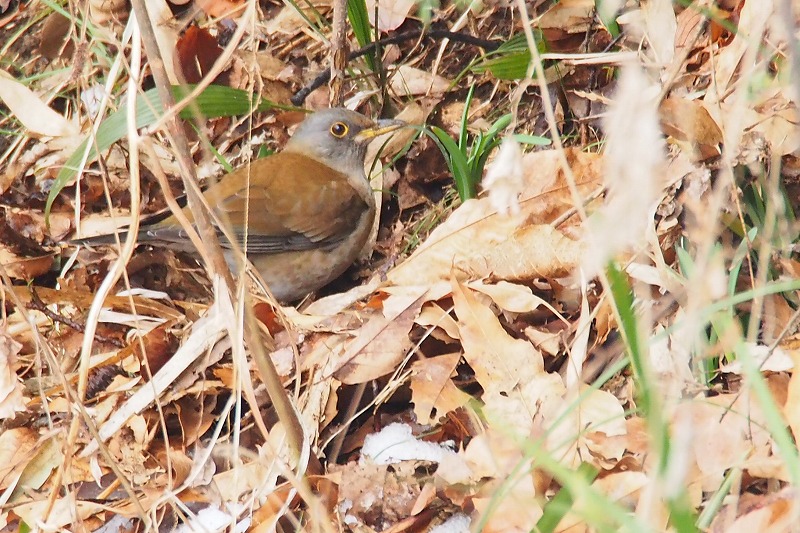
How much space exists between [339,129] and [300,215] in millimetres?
596

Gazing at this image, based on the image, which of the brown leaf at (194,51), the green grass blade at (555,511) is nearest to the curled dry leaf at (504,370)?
the green grass blade at (555,511)

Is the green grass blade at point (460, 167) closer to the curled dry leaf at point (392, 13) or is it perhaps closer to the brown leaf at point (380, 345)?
the brown leaf at point (380, 345)

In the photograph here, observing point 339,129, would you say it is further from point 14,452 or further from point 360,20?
point 14,452

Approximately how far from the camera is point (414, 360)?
3.42 meters

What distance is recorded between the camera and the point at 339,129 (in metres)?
5.11

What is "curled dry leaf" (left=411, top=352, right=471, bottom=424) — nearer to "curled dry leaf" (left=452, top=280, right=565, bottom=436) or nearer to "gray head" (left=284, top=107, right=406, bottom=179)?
"curled dry leaf" (left=452, top=280, right=565, bottom=436)

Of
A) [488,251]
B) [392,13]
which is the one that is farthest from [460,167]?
[392,13]

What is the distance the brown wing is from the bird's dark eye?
27 centimetres

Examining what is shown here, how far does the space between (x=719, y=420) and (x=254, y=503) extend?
61.5 inches

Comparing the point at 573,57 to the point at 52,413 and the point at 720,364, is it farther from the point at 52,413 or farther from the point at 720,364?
the point at 52,413

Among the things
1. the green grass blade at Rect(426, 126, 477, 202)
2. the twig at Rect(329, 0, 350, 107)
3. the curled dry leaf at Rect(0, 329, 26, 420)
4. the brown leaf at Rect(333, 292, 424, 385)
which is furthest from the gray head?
the curled dry leaf at Rect(0, 329, 26, 420)

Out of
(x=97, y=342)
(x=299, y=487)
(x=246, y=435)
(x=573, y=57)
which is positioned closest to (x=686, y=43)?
(x=573, y=57)

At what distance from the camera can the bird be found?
472 centimetres

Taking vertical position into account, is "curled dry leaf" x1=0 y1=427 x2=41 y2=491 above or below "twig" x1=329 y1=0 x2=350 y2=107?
below
